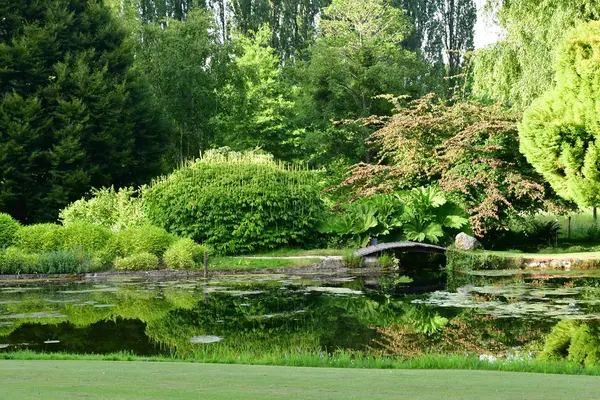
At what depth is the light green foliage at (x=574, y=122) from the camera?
1306cm

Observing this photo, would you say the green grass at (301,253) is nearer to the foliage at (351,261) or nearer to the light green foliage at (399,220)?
the foliage at (351,261)

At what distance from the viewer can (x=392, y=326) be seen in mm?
11023

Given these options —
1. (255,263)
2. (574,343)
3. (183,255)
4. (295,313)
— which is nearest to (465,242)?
(255,263)

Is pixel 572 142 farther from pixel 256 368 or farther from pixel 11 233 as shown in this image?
pixel 11 233

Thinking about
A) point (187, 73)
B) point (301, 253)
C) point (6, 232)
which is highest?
point (187, 73)

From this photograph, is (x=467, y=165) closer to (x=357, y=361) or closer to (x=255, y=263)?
(x=255, y=263)

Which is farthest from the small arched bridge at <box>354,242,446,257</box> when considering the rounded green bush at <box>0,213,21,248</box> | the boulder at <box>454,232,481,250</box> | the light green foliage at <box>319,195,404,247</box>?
the rounded green bush at <box>0,213,21,248</box>


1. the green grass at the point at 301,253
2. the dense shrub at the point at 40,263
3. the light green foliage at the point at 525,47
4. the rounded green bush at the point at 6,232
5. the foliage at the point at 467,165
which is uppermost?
the light green foliage at the point at 525,47

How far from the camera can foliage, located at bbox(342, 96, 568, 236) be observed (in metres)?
21.6

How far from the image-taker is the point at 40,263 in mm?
17562

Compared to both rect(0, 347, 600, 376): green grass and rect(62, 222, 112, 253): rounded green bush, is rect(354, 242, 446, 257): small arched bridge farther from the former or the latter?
rect(0, 347, 600, 376): green grass

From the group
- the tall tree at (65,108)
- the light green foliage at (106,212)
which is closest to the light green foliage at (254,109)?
the tall tree at (65,108)

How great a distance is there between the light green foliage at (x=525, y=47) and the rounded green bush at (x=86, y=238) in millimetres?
11901

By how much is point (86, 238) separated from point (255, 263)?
4.37 metres
